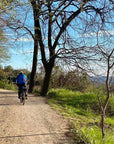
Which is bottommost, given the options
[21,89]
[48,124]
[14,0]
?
[48,124]

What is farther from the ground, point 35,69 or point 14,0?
point 14,0

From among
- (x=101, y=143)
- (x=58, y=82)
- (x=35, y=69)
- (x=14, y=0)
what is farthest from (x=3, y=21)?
(x=58, y=82)

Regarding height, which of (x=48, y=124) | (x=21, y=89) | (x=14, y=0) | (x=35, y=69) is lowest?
(x=48, y=124)

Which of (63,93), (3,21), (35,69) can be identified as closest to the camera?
(3,21)

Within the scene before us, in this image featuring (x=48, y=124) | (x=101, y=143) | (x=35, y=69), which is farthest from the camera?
(x=35, y=69)

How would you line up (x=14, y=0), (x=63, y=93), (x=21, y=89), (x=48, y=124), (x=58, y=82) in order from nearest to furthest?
→ 1. (x=14, y=0)
2. (x=48, y=124)
3. (x=21, y=89)
4. (x=63, y=93)
5. (x=58, y=82)

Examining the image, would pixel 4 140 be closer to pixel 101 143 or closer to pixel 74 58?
pixel 101 143

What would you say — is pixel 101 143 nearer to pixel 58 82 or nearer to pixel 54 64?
pixel 54 64

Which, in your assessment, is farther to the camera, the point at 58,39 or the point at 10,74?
the point at 10,74

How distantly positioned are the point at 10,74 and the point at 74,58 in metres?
16.1

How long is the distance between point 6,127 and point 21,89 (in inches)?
166

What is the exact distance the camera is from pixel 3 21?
6625 mm

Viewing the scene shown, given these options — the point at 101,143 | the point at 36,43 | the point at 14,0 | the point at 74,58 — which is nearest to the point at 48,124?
the point at 101,143

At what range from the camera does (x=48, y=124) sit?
545 cm
